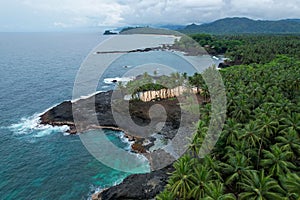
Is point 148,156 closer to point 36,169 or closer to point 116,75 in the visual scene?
point 36,169

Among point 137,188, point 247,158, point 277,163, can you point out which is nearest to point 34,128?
point 137,188

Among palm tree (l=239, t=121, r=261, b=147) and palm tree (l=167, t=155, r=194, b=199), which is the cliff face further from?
palm tree (l=167, t=155, r=194, b=199)

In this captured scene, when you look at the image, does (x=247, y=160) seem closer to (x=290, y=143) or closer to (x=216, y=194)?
(x=290, y=143)

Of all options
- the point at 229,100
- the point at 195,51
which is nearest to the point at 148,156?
the point at 229,100

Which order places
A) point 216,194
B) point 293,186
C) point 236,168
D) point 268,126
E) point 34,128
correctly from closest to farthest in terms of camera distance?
1. point 293,186
2. point 216,194
3. point 236,168
4. point 268,126
5. point 34,128

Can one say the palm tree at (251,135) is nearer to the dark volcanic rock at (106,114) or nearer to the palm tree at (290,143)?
the palm tree at (290,143)

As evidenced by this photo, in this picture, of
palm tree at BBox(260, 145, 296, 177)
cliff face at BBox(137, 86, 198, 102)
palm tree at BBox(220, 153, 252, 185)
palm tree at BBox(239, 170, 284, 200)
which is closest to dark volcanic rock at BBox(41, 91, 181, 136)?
cliff face at BBox(137, 86, 198, 102)

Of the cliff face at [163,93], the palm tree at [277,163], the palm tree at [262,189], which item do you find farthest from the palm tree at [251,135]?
the cliff face at [163,93]
